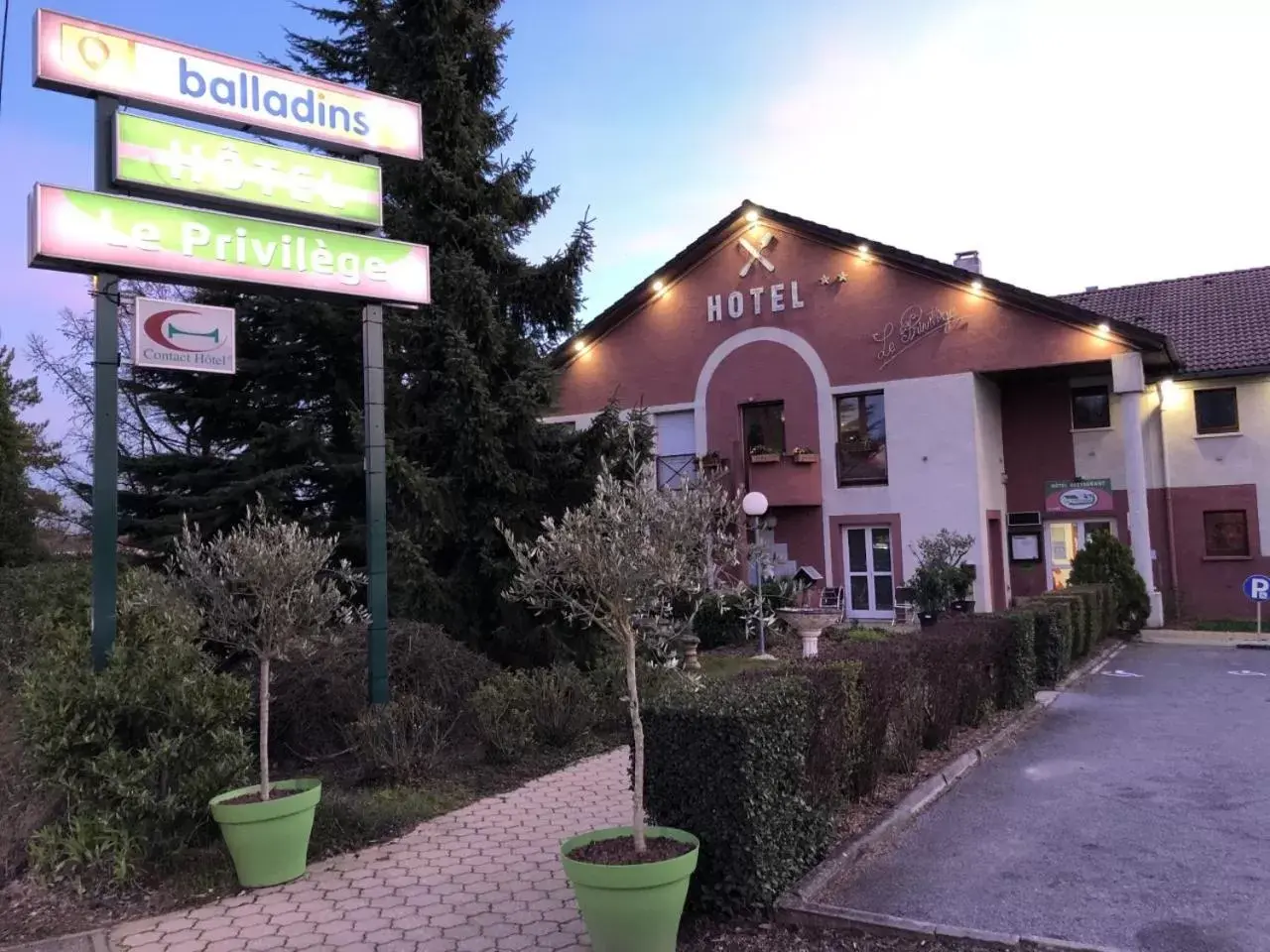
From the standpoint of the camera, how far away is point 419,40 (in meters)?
10.9

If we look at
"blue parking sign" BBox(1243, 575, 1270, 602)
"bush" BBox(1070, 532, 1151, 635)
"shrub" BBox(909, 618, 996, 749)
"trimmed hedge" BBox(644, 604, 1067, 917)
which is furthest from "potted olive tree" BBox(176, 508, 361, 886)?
"blue parking sign" BBox(1243, 575, 1270, 602)

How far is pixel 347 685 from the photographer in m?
8.02

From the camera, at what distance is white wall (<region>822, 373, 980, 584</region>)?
64.6ft

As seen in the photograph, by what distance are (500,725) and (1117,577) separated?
1529 centimetres

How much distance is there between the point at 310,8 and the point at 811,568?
610 inches

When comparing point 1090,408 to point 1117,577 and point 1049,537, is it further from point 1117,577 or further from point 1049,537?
point 1117,577

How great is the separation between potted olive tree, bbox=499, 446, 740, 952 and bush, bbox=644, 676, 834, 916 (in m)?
0.27

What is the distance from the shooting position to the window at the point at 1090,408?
21.2 m

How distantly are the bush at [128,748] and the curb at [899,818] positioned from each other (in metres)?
3.67

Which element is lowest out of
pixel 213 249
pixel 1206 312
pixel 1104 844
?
pixel 1104 844

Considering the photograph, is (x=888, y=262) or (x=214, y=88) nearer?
(x=214, y=88)

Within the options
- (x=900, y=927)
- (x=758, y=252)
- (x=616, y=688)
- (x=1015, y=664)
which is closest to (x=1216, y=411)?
(x=758, y=252)

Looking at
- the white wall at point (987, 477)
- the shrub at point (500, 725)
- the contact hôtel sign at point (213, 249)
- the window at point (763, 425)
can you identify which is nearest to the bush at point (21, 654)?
the contact hôtel sign at point (213, 249)

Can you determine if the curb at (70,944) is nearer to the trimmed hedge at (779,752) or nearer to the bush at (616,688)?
the trimmed hedge at (779,752)
